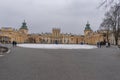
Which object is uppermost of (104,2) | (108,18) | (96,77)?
(108,18)

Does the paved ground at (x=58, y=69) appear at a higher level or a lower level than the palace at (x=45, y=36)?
lower

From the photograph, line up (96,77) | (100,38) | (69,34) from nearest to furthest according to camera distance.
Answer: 1. (96,77)
2. (100,38)
3. (69,34)

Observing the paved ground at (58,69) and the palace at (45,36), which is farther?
the palace at (45,36)

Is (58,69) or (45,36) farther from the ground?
(45,36)

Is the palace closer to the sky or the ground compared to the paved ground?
closer to the sky

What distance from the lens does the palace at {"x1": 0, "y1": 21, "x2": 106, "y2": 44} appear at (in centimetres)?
15875

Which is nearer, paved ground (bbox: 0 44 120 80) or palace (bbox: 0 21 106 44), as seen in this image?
paved ground (bbox: 0 44 120 80)

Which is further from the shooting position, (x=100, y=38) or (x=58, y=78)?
(x=100, y=38)

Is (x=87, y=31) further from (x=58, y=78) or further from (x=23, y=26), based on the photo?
(x=58, y=78)

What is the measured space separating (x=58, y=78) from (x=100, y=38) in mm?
134046

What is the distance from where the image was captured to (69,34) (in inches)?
7554

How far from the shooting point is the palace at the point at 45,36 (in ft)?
521

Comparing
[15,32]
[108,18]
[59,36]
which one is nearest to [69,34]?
[59,36]

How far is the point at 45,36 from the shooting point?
18450cm
